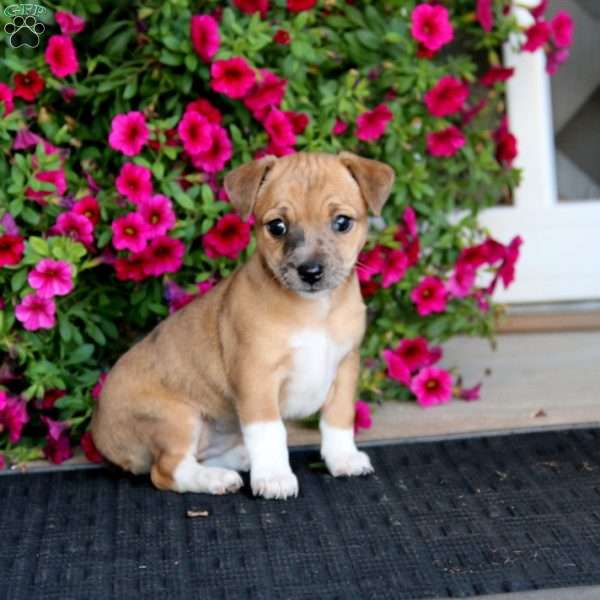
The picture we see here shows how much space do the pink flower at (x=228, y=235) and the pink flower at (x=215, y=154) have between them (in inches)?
7.8

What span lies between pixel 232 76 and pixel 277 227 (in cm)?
87

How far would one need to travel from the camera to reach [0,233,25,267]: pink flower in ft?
11.8

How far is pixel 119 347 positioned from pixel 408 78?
161cm

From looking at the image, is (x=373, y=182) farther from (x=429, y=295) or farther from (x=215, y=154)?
(x=429, y=295)

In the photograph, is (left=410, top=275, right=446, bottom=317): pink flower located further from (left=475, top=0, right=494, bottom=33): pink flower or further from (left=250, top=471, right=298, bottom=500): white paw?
(left=250, top=471, right=298, bottom=500): white paw

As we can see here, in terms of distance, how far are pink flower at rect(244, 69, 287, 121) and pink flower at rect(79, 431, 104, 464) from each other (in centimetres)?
137

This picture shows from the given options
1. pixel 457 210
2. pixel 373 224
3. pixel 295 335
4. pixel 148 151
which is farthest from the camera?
pixel 457 210

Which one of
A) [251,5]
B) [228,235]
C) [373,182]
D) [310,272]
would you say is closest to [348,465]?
[310,272]

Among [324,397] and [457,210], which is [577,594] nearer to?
[324,397]

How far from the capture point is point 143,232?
372cm

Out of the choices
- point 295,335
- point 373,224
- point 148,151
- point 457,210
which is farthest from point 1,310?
point 457,210

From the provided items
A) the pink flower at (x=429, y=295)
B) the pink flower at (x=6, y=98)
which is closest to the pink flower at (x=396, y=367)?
Result: the pink flower at (x=429, y=295)

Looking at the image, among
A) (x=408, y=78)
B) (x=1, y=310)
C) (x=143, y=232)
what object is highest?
(x=408, y=78)

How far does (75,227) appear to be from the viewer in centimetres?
367
